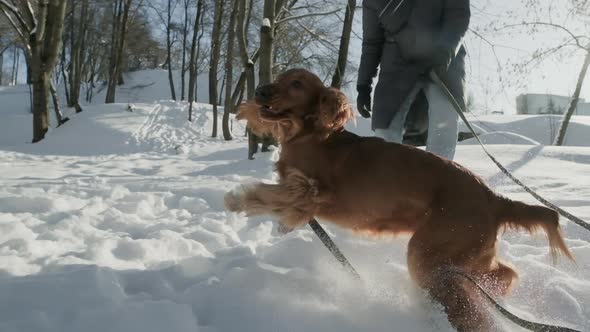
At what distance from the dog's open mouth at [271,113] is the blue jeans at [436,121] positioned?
1012 mm

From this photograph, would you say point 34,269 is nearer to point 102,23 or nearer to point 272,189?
point 272,189

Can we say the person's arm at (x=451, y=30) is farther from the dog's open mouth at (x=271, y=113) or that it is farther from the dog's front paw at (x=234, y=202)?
the dog's front paw at (x=234, y=202)

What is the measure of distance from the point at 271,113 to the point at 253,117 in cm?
23

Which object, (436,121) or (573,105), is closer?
(436,121)

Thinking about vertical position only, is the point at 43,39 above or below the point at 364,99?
above

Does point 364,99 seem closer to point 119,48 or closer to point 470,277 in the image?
point 470,277

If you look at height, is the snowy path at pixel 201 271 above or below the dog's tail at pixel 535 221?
below

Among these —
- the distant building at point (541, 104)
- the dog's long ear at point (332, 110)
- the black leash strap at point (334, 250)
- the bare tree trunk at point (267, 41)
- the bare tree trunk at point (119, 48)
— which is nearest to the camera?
the black leash strap at point (334, 250)

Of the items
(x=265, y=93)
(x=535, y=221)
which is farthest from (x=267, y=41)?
(x=535, y=221)

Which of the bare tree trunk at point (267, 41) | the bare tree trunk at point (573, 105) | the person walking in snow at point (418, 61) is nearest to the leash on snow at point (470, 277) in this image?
the person walking in snow at point (418, 61)

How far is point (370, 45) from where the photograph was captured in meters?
3.43

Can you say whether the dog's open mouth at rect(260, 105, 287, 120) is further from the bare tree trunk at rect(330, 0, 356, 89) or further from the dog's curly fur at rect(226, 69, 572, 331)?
the bare tree trunk at rect(330, 0, 356, 89)

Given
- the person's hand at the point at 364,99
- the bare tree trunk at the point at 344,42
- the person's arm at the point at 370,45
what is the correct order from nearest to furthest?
the person's arm at the point at 370,45 → the person's hand at the point at 364,99 → the bare tree trunk at the point at 344,42

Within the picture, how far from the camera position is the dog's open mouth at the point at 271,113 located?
2.64 metres
